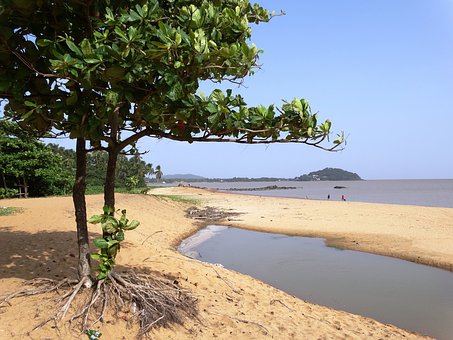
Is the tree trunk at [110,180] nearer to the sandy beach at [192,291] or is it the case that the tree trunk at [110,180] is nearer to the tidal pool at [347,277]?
the sandy beach at [192,291]

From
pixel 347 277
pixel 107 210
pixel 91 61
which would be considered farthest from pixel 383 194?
pixel 91 61

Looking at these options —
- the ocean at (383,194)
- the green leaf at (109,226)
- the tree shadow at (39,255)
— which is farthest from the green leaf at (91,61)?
the ocean at (383,194)

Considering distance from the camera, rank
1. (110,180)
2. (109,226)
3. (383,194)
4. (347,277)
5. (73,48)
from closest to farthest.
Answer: (73,48) < (109,226) < (110,180) < (347,277) < (383,194)

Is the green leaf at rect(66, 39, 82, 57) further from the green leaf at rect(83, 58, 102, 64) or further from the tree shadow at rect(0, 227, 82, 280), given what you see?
the tree shadow at rect(0, 227, 82, 280)

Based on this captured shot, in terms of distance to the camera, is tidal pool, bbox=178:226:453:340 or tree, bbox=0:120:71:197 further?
tree, bbox=0:120:71:197

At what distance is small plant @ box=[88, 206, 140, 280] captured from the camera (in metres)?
4.86

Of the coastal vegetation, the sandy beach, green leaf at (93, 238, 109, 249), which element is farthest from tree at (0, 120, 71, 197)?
green leaf at (93, 238, 109, 249)

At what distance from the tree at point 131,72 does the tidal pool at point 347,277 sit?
5613 mm

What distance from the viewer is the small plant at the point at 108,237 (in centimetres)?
486

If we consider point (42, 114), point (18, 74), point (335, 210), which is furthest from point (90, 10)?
point (335, 210)

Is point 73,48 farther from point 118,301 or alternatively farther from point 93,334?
point 118,301

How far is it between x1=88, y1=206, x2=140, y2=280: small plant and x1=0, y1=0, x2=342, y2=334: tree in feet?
1.43

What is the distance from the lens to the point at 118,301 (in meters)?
5.14

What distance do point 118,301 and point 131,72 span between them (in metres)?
3.06
